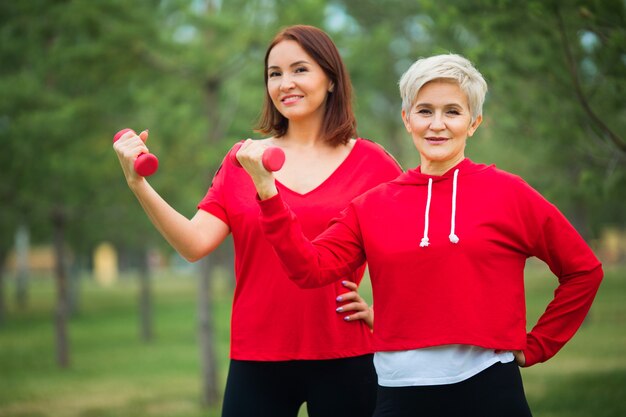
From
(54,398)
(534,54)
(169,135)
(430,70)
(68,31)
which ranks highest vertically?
(68,31)

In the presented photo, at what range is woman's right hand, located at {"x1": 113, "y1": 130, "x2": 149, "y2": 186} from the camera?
7.56 feet

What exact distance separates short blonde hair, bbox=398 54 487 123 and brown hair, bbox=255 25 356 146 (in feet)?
1.82

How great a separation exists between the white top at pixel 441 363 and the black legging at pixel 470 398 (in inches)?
0.6

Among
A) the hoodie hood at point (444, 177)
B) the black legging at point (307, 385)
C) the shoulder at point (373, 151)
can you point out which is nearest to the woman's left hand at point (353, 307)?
the black legging at point (307, 385)

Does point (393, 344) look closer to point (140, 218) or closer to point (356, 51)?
point (356, 51)

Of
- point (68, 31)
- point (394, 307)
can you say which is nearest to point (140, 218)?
point (68, 31)

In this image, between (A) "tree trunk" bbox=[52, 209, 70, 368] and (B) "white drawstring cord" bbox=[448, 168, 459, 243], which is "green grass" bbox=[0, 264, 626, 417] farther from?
(B) "white drawstring cord" bbox=[448, 168, 459, 243]

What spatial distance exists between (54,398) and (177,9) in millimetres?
5172

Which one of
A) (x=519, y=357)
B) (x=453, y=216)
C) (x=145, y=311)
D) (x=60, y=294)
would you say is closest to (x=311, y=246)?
(x=453, y=216)

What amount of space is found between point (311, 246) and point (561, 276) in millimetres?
708

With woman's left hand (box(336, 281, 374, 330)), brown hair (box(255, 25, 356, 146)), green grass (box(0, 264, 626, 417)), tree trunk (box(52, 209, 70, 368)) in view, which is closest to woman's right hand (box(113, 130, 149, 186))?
brown hair (box(255, 25, 356, 146))

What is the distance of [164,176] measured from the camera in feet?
37.2

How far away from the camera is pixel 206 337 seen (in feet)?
33.0

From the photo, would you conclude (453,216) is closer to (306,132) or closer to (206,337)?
(306,132)
